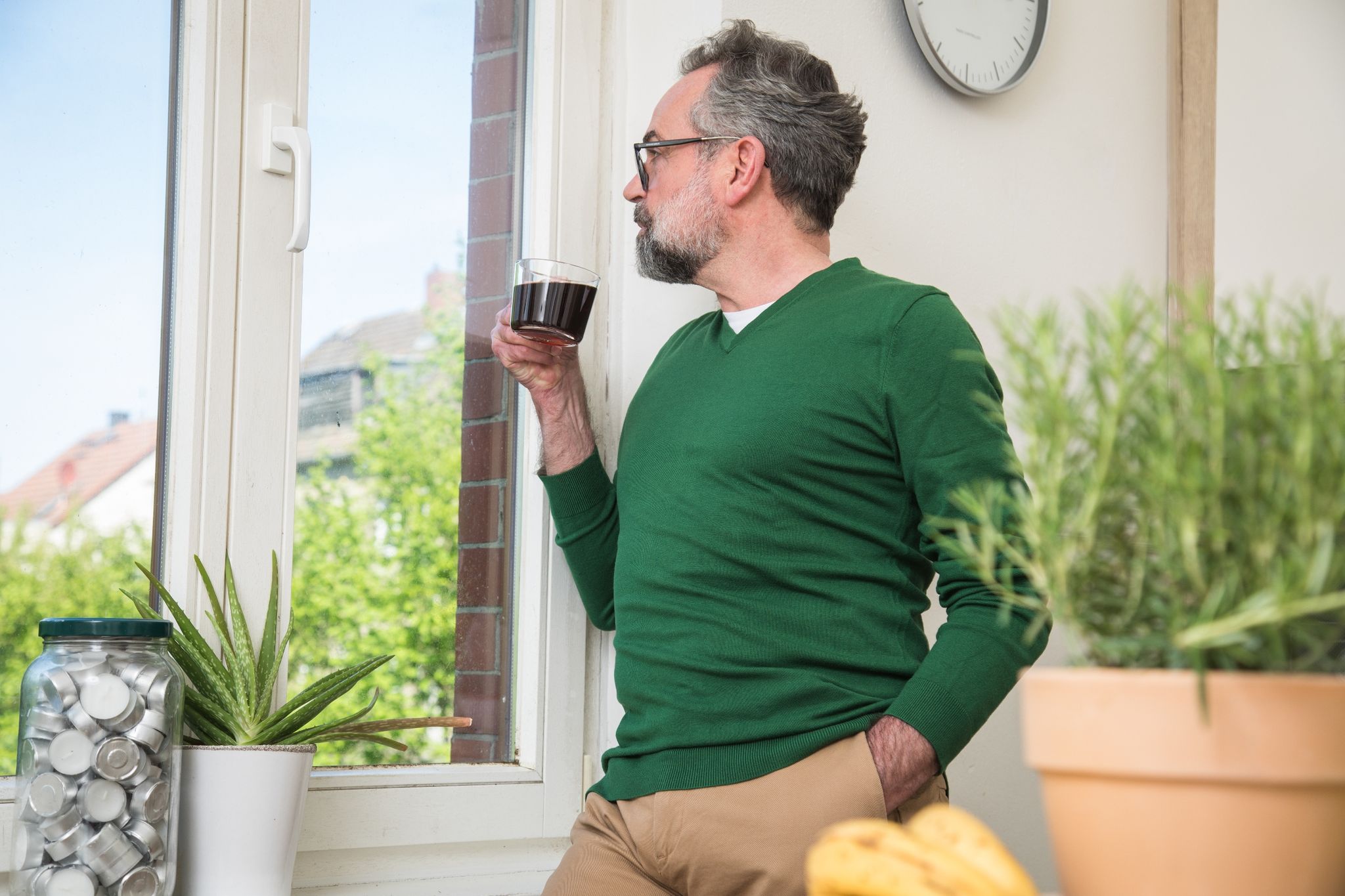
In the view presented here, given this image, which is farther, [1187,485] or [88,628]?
[88,628]

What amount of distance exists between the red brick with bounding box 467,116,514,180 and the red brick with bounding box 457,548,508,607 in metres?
0.57

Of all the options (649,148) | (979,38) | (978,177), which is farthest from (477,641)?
(979,38)

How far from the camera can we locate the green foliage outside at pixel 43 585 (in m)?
1.38

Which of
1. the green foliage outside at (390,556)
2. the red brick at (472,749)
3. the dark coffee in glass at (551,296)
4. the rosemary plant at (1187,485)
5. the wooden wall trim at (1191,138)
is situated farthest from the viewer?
the wooden wall trim at (1191,138)

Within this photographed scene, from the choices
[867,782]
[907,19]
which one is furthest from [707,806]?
[907,19]

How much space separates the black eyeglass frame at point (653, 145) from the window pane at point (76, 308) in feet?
2.04

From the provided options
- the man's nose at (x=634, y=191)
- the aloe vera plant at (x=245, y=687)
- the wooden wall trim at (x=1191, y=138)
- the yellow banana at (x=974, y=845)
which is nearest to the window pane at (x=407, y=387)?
the aloe vera plant at (x=245, y=687)

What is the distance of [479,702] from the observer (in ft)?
5.87

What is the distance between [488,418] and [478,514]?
145 mm

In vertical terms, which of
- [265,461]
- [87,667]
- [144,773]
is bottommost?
[144,773]

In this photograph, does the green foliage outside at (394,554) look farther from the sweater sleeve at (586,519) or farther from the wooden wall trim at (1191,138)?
the wooden wall trim at (1191,138)

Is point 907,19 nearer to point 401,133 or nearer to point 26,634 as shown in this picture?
point 401,133

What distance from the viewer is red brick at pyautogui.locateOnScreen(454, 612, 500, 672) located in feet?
5.83

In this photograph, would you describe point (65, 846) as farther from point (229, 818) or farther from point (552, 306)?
point (552, 306)
